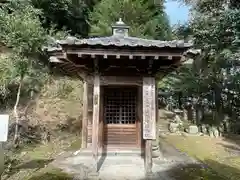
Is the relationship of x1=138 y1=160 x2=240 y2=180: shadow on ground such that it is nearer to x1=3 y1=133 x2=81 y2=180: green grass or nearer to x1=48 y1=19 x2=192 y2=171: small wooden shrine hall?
x1=48 y1=19 x2=192 y2=171: small wooden shrine hall

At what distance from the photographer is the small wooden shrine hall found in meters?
6.34

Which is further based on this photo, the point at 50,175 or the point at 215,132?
the point at 215,132

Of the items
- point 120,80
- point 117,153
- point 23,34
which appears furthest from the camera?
point 23,34

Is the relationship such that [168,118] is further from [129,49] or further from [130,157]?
[129,49]

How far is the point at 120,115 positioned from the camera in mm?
8656

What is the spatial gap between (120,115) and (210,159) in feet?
13.8

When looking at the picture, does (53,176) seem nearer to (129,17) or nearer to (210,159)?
(210,159)

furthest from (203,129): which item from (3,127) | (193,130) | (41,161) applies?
(3,127)

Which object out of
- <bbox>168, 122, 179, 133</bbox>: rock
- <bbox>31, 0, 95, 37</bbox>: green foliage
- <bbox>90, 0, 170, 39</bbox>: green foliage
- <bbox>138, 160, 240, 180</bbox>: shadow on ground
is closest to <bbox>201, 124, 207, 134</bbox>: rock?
<bbox>168, 122, 179, 133</bbox>: rock

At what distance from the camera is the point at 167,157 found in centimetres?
876

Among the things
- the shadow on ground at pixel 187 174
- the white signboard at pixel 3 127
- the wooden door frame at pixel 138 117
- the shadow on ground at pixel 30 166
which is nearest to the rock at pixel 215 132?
the shadow on ground at pixel 187 174

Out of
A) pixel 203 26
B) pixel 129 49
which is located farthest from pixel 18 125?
pixel 203 26

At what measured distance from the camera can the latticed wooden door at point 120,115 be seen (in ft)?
28.2

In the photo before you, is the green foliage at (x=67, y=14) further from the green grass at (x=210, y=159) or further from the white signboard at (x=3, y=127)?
the white signboard at (x=3, y=127)
